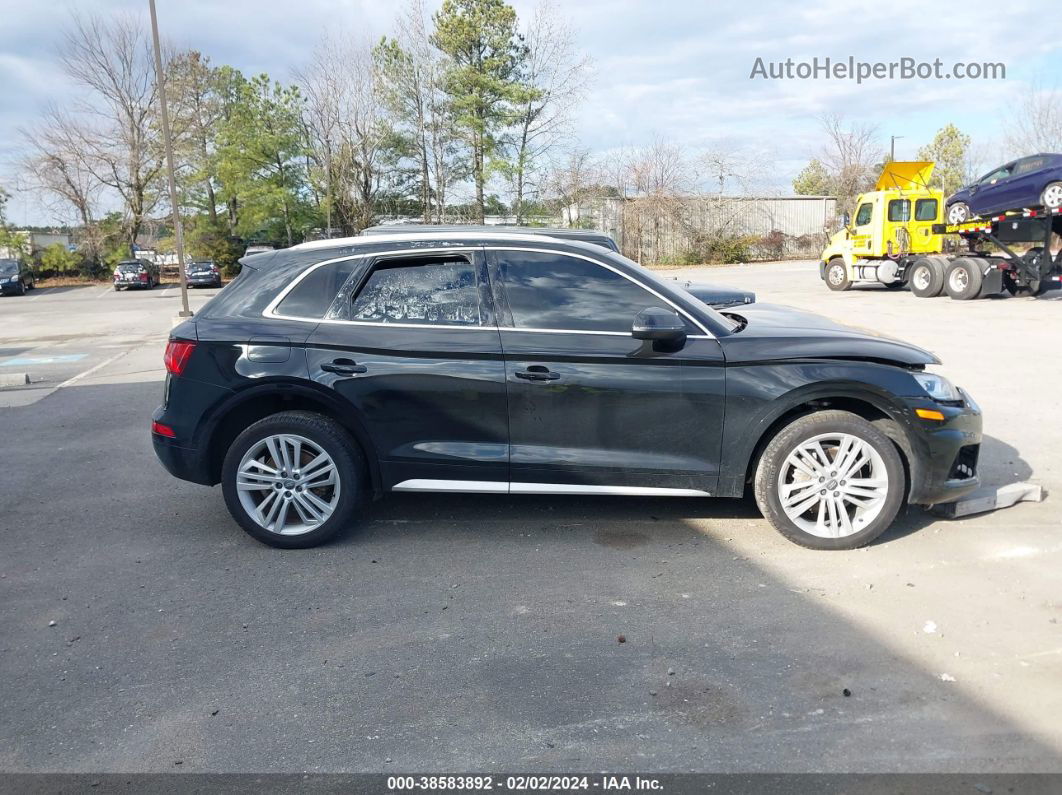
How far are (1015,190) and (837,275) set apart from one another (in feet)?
18.1

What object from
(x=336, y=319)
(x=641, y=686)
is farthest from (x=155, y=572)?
(x=641, y=686)

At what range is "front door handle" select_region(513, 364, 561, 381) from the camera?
4.56 metres

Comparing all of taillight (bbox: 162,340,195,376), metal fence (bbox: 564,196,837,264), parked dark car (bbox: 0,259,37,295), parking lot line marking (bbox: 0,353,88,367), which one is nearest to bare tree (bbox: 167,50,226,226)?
parked dark car (bbox: 0,259,37,295)

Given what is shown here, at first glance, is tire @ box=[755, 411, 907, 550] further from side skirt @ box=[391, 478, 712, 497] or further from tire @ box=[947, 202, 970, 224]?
tire @ box=[947, 202, 970, 224]

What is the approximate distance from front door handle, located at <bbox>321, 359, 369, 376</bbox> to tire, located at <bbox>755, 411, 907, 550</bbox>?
2.36 meters

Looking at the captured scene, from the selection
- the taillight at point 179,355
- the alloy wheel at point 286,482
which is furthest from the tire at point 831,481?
the taillight at point 179,355

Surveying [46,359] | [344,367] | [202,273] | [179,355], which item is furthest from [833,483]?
[202,273]

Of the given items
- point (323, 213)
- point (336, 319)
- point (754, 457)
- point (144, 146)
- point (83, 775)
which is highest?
point (144, 146)

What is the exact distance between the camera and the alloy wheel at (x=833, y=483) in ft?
14.9

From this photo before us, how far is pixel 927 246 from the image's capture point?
884 inches

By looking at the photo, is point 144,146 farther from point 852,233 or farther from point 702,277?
point 852,233

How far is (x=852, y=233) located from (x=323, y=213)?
28.6m

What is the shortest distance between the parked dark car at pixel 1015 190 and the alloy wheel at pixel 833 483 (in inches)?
680

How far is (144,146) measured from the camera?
152 feet
